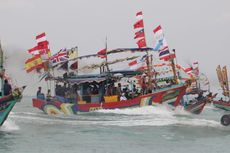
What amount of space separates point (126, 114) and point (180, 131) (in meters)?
8.16

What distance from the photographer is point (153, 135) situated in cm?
2072

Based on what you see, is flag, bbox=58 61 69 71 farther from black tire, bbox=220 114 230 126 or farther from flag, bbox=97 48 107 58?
black tire, bbox=220 114 230 126

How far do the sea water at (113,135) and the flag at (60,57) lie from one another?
6.47m

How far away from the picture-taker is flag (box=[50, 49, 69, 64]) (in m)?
33.5

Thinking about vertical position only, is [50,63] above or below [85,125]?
above

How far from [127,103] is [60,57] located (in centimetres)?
623

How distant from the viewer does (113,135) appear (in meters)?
20.5

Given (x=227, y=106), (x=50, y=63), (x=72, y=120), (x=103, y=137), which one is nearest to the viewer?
(x=103, y=137)

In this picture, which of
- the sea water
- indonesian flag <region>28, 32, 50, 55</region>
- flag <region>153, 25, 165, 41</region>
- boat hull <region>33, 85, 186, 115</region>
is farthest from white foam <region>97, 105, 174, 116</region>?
indonesian flag <region>28, 32, 50, 55</region>

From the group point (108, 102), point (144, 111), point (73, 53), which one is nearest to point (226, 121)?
point (144, 111)

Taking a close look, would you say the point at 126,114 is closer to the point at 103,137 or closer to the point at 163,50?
the point at 163,50

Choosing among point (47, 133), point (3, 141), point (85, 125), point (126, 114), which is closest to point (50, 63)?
point (126, 114)

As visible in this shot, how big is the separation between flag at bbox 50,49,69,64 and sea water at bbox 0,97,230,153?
255 inches

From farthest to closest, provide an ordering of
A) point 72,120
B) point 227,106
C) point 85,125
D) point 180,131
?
point 227,106
point 72,120
point 85,125
point 180,131
